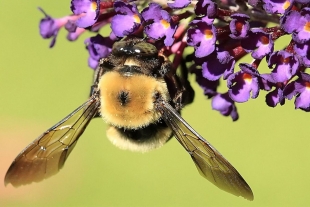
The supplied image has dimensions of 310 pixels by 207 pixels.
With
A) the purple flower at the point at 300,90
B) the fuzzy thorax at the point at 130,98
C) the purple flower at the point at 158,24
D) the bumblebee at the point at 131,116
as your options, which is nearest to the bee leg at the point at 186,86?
the bumblebee at the point at 131,116

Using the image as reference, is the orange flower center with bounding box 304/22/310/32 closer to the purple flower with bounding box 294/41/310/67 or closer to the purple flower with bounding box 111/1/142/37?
the purple flower with bounding box 294/41/310/67

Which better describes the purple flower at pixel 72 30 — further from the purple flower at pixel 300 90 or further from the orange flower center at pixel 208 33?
the purple flower at pixel 300 90

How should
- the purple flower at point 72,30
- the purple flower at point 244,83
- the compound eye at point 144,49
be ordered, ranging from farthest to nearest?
the purple flower at point 72,30, the compound eye at point 144,49, the purple flower at point 244,83

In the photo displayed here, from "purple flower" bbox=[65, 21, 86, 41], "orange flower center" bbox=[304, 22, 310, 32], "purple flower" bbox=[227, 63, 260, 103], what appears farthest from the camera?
"purple flower" bbox=[65, 21, 86, 41]

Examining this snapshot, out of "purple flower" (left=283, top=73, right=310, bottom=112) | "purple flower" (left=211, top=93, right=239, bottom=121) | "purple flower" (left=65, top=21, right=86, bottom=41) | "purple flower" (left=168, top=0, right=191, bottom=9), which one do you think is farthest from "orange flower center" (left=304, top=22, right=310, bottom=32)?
"purple flower" (left=65, top=21, right=86, bottom=41)

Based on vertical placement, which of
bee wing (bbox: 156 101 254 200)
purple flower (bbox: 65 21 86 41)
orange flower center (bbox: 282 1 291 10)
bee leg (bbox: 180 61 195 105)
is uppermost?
purple flower (bbox: 65 21 86 41)

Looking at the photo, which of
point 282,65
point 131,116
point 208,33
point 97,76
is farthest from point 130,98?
point 282,65

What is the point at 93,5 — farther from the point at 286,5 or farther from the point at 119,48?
the point at 286,5
